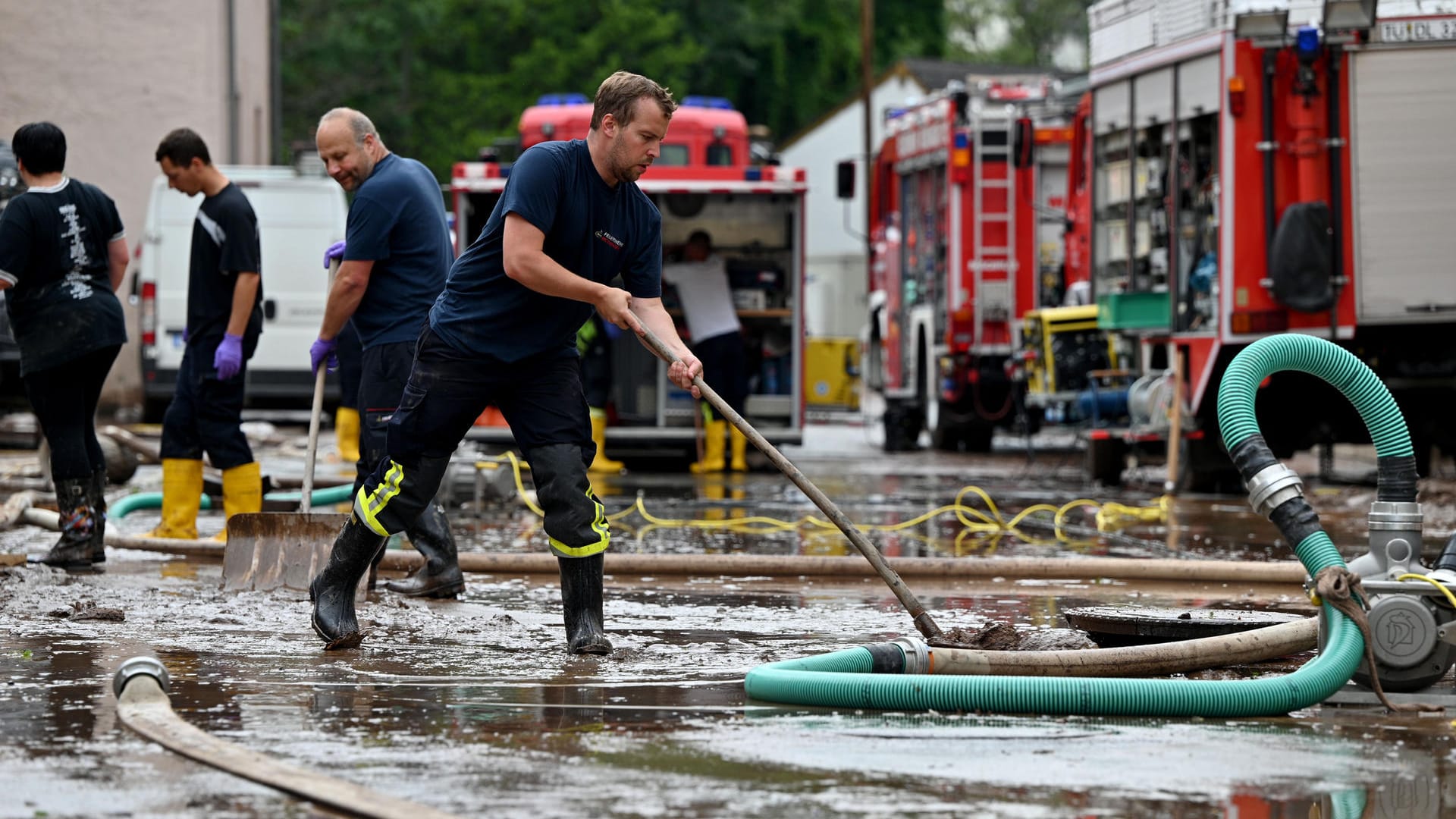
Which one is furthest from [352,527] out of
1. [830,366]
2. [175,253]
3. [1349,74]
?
[830,366]

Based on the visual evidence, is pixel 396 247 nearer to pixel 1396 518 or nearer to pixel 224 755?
pixel 224 755

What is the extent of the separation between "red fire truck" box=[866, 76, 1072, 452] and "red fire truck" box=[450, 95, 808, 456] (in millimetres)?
2481

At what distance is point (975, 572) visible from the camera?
8203 millimetres

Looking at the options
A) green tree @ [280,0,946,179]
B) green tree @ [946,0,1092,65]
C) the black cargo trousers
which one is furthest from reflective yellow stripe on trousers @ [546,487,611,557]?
green tree @ [946,0,1092,65]

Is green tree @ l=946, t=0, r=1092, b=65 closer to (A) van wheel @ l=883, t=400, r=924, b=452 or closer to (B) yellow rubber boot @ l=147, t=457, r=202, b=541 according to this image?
(A) van wheel @ l=883, t=400, r=924, b=452

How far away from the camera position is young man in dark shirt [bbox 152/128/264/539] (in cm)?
861

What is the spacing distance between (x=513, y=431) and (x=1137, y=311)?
9.08m

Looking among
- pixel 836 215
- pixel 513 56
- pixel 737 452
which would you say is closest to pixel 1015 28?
pixel 836 215

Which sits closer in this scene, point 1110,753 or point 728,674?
point 1110,753

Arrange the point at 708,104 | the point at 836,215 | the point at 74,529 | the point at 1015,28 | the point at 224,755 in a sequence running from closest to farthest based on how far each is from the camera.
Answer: the point at 224,755, the point at 74,529, the point at 708,104, the point at 836,215, the point at 1015,28

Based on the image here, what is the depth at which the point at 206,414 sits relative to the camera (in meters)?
8.68

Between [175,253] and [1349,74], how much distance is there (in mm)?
11284

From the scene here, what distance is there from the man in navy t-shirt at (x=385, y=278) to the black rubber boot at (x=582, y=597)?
4.86 feet

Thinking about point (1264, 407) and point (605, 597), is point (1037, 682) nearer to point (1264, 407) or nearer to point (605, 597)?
point (605, 597)
